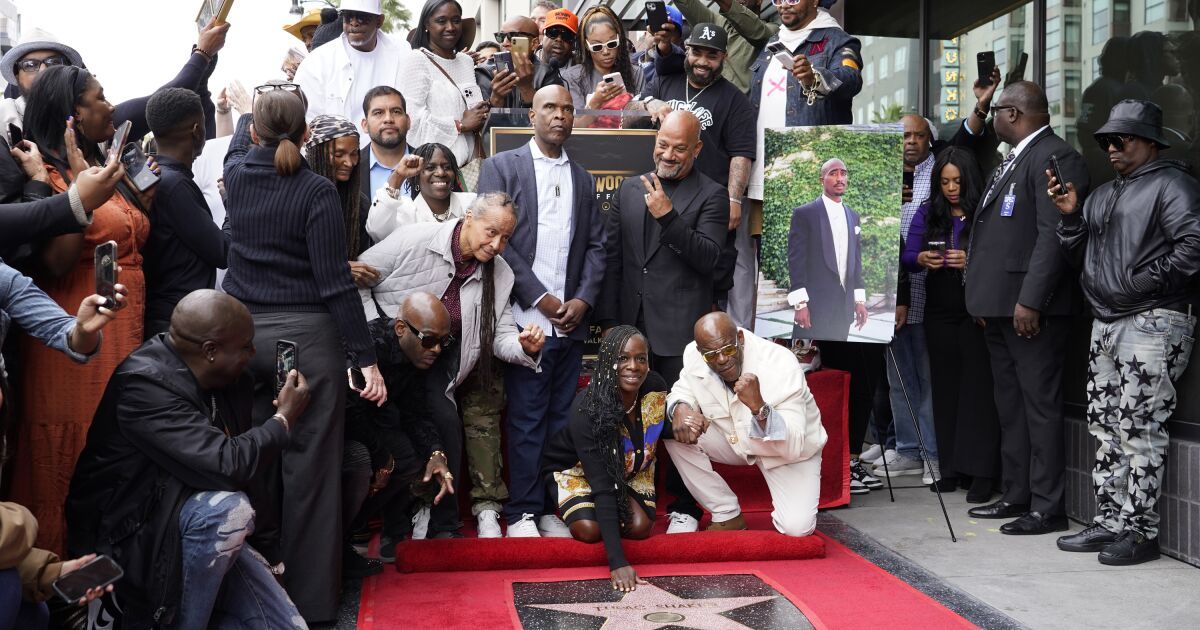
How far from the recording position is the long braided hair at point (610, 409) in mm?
5367

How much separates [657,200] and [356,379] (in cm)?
183

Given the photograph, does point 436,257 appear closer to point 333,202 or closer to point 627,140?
point 333,202

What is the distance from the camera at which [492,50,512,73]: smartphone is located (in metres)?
7.56

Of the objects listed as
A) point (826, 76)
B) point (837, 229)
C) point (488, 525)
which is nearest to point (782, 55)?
point (826, 76)

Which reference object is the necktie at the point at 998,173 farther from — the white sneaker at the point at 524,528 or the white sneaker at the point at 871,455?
the white sneaker at the point at 524,528

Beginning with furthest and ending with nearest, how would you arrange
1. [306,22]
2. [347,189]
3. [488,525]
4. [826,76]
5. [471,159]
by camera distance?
[306,22], [471,159], [826,76], [488,525], [347,189]

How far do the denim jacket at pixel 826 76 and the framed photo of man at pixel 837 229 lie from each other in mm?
A: 461

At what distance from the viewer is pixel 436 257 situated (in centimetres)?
541

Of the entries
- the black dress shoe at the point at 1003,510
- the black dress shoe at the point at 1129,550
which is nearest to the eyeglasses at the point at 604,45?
the black dress shoe at the point at 1003,510

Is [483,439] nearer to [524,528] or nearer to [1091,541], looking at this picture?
[524,528]

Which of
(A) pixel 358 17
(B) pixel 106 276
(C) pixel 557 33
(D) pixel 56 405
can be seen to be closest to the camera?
(B) pixel 106 276

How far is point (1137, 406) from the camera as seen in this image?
18.0ft

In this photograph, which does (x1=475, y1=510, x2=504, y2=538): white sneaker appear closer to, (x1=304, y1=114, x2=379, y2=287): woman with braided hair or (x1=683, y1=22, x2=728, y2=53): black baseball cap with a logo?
(x1=304, y1=114, x2=379, y2=287): woman with braided hair

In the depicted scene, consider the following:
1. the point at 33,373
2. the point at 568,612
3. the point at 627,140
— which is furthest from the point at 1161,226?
the point at 33,373
